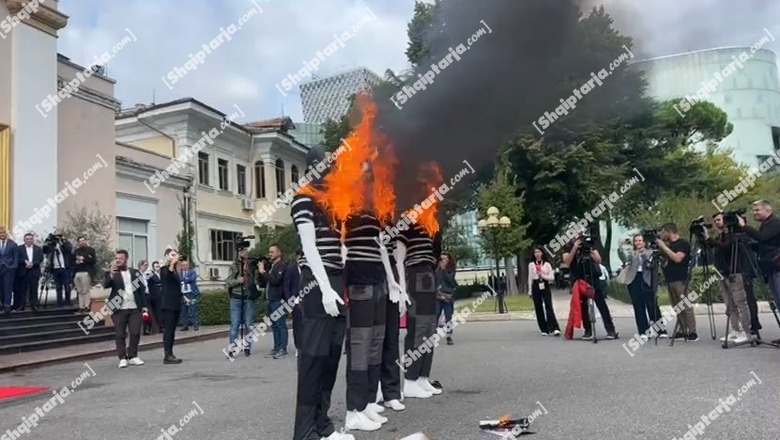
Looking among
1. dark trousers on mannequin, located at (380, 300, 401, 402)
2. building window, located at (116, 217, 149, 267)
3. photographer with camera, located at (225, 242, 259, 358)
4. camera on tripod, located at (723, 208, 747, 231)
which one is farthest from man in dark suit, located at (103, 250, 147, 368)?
building window, located at (116, 217, 149, 267)

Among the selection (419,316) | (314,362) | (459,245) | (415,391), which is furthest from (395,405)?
(459,245)

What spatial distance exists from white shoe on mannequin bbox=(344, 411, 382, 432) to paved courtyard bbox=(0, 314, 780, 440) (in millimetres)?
63

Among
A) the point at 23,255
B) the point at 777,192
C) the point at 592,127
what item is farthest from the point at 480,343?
the point at 777,192

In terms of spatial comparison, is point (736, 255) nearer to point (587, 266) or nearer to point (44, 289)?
point (587, 266)

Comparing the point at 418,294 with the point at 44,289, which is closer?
the point at 418,294

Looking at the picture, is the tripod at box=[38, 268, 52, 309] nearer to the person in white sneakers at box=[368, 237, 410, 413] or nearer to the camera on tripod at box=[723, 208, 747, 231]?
the person in white sneakers at box=[368, 237, 410, 413]

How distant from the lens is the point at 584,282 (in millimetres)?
11148

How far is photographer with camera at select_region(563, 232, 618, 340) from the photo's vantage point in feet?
36.5

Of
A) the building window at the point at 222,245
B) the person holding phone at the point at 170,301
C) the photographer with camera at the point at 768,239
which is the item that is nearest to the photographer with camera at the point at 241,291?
the person holding phone at the point at 170,301

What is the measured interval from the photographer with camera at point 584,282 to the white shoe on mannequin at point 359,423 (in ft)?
21.9

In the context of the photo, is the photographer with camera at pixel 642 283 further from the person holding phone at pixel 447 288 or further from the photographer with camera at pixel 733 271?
the person holding phone at pixel 447 288

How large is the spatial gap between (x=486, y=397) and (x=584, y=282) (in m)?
5.47

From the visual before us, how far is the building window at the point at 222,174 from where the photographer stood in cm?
2928

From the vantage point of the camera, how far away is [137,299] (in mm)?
10898
